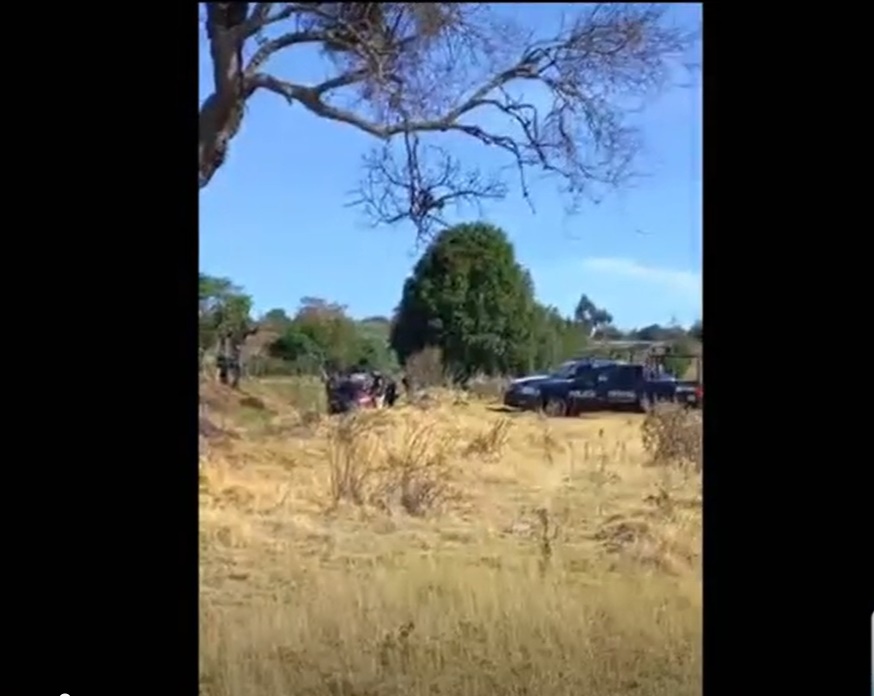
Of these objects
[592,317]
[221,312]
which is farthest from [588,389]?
[221,312]

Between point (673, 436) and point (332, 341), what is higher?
point (332, 341)

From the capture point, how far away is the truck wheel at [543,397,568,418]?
210 cm

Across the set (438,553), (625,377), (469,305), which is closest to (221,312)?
(469,305)

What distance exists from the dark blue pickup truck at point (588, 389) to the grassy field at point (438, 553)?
1.3 inches

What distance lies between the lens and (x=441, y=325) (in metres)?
2.13

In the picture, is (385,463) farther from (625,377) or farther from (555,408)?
(625,377)

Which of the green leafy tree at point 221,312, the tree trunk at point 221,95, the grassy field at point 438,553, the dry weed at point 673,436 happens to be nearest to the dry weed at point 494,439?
the grassy field at point 438,553

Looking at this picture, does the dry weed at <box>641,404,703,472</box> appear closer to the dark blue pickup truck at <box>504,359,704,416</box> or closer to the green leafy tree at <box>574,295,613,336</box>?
the dark blue pickup truck at <box>504,359,704,416</box>

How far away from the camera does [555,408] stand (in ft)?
6.89

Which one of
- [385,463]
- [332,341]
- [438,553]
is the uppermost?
[332,341]

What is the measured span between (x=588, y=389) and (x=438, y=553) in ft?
1.36
